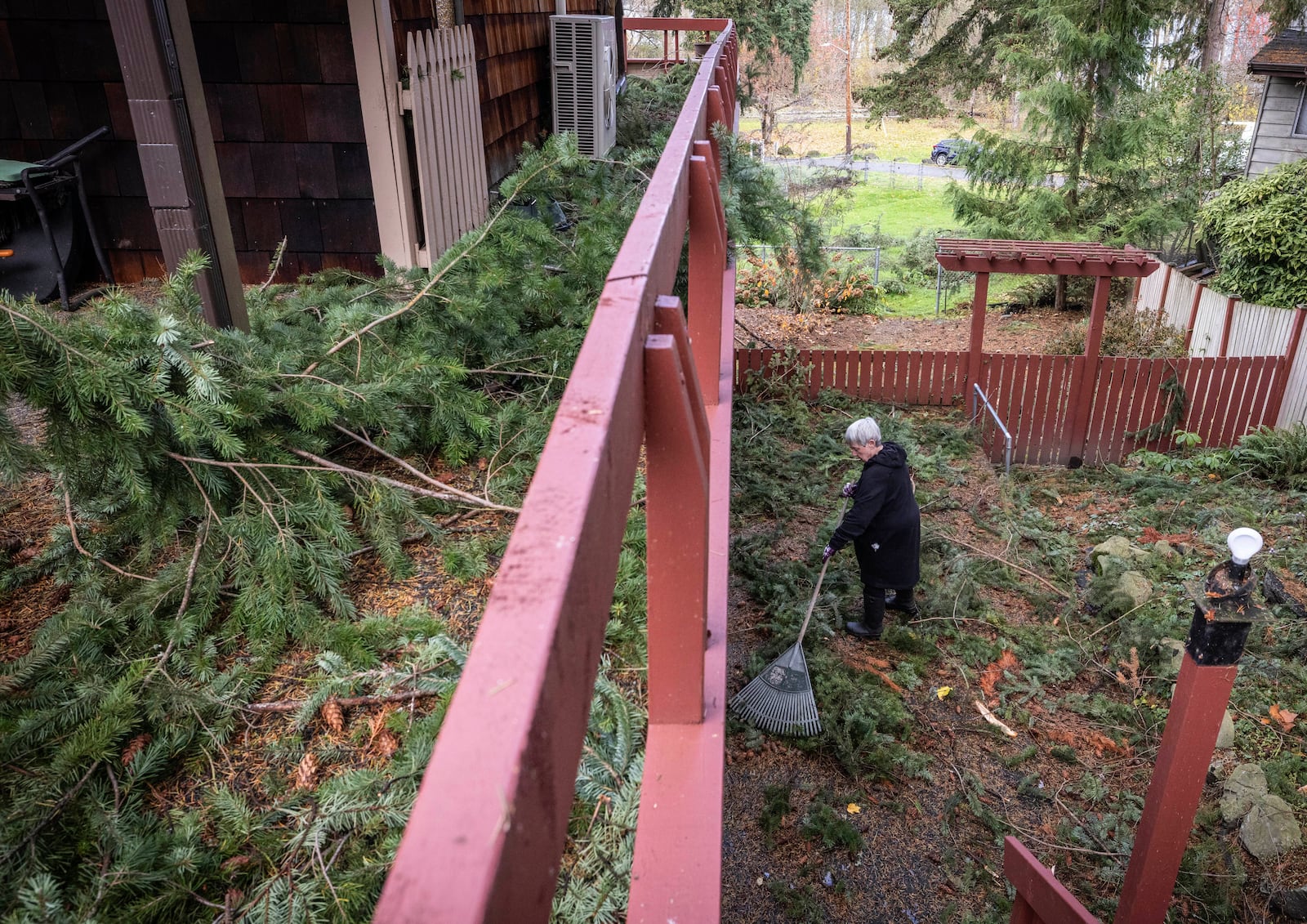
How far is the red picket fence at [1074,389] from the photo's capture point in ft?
35.6

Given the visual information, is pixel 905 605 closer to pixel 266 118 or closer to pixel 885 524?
pixel 885 524

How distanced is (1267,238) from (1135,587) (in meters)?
8.95

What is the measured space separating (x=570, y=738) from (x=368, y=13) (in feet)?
17.9

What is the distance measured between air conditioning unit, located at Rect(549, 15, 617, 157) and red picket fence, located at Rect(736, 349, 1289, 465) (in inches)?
145

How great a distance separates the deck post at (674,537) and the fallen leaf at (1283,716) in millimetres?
5638

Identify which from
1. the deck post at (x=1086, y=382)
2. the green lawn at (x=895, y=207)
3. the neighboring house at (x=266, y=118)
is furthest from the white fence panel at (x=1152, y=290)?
the neighboring house at (x=266, y=118)

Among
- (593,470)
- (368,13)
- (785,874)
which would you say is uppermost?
(368,13)

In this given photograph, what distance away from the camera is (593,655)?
0.79 meters

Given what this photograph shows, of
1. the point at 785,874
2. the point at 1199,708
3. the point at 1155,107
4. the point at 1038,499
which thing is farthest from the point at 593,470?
the point at 1155,107

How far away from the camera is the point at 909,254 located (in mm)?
20938

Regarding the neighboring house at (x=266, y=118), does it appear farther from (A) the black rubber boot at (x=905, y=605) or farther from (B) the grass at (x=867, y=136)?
(B) the grass at (x=867, y=136)

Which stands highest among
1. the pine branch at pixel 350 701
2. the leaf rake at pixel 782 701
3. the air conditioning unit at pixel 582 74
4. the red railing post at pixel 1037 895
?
the air conditioning unit at pixel 582 74

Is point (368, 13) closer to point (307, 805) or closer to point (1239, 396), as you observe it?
point (307, 805)

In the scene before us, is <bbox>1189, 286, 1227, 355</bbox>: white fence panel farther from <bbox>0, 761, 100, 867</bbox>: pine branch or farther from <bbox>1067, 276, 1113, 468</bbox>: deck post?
<bbox>0, 761, 100, 867</bbox>: pine branch
